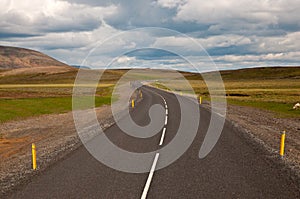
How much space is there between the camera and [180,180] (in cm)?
869

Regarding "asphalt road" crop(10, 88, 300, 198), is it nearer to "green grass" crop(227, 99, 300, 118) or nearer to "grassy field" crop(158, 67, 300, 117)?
"green grass" crop(227, 99, 300, 118)

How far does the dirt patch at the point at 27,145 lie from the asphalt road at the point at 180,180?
66 cm

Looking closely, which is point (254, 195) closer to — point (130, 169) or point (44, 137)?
point (130, 169)

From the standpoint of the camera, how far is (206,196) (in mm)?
7453

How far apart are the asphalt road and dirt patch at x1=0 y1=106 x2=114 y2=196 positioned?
66 cm

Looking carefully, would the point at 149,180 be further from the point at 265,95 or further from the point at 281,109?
the point at 265,95

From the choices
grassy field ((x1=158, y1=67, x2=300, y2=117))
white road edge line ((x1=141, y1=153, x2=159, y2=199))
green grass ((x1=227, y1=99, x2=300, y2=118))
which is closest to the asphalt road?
white road edge line ((x1=141, y1=153, x2=159, y2=199))

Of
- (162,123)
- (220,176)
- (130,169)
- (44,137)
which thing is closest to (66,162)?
(130,169)

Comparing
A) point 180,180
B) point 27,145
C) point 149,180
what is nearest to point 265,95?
point 27,145

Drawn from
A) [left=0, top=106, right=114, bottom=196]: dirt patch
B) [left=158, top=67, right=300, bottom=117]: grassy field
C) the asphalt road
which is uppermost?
the asphalt road

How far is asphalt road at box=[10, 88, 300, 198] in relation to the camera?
7648mm

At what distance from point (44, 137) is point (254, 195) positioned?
12969mm

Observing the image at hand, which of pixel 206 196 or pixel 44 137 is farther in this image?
pixel 44 137

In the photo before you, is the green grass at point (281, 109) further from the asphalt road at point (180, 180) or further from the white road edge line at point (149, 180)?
the white road edge line at point (149, 180)
